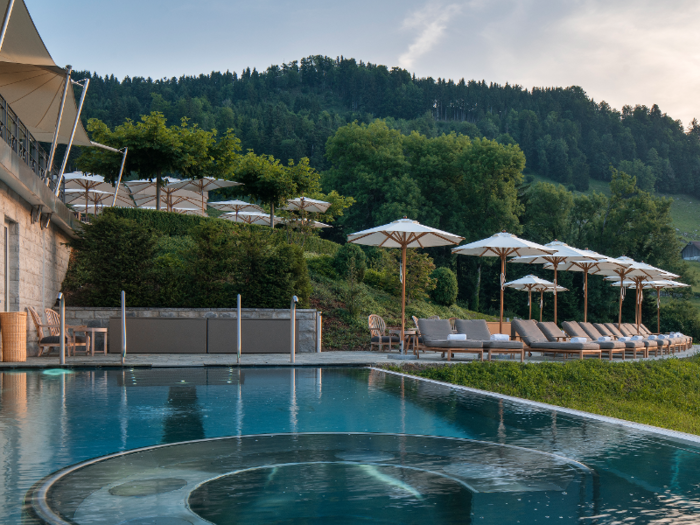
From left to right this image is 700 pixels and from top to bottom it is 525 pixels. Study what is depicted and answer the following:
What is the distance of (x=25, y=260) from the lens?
13.4m

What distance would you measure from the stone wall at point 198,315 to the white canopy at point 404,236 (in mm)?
2380

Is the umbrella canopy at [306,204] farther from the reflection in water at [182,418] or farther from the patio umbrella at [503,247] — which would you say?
the reflection in water at [182,418]

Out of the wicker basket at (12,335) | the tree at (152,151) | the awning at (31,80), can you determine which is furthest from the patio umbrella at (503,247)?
the tree at (152,151)

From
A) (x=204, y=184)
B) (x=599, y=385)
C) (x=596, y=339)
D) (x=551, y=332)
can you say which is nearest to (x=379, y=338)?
(x=551, y=332)

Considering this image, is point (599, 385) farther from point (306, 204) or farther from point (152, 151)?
point (152, 151)

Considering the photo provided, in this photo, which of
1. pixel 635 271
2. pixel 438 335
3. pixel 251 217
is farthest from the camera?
pixel 251 217

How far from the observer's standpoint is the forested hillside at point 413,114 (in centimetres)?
7481

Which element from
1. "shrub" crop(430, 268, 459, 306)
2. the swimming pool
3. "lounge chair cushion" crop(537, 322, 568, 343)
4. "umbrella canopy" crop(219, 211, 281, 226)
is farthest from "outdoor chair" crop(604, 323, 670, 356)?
"umbrella canopy" crop(219, 211, 281, 226)

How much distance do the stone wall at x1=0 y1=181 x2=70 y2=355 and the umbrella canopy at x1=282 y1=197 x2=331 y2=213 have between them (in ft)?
43.6

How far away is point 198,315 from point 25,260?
3.96 metres

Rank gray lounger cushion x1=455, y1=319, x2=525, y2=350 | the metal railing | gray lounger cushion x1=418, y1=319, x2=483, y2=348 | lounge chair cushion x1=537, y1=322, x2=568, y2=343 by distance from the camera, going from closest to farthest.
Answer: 1. gray lounger cushion x1=418, y1=319, x2=483, y2=348
2. the metal railing
3. gray lounger cushion x1=455, y1=319, x2=525, y2=350
4. lounge chair cushion x1=537, y1=322, x2=568, y2=343

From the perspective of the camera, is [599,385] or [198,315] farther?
[198,315]

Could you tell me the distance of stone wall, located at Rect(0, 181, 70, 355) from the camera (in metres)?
12.6

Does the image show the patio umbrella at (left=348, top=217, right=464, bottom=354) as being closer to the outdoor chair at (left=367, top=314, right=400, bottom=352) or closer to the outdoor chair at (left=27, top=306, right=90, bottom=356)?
the outdoor chair at (left=367, top=314, right=400, bottom=352)
